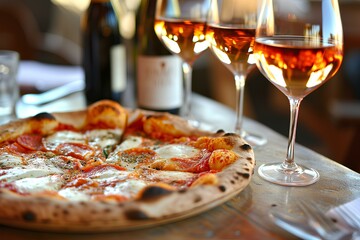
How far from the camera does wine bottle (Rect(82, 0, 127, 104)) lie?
1.96 m

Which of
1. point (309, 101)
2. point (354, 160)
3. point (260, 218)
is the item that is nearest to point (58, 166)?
point (260, 218)

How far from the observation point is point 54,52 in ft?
13.3

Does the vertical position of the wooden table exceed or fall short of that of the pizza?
it falls short

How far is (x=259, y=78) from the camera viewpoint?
4898 mm

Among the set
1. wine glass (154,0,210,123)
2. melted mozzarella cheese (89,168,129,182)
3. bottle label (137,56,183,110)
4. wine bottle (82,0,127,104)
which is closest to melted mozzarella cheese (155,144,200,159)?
melted mozzarella cheese (89,168,129,182)

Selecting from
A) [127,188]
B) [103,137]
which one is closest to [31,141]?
[103,137]

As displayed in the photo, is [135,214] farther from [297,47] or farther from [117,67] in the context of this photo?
[117,67]

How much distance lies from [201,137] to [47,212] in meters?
0.53

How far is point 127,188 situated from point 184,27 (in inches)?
26.2

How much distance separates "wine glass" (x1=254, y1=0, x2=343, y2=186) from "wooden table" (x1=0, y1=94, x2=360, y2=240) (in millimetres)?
49

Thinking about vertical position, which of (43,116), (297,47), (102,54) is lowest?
(43,116)

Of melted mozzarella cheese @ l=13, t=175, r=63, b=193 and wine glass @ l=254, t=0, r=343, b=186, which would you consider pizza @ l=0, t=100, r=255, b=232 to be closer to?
melted mozzarella cheese @ l=13, t=175, r=63, b=193

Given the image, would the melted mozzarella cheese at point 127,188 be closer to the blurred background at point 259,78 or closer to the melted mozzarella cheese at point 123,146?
the melted mozzarella cheese at point 123,146

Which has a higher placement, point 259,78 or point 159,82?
point 159,82
